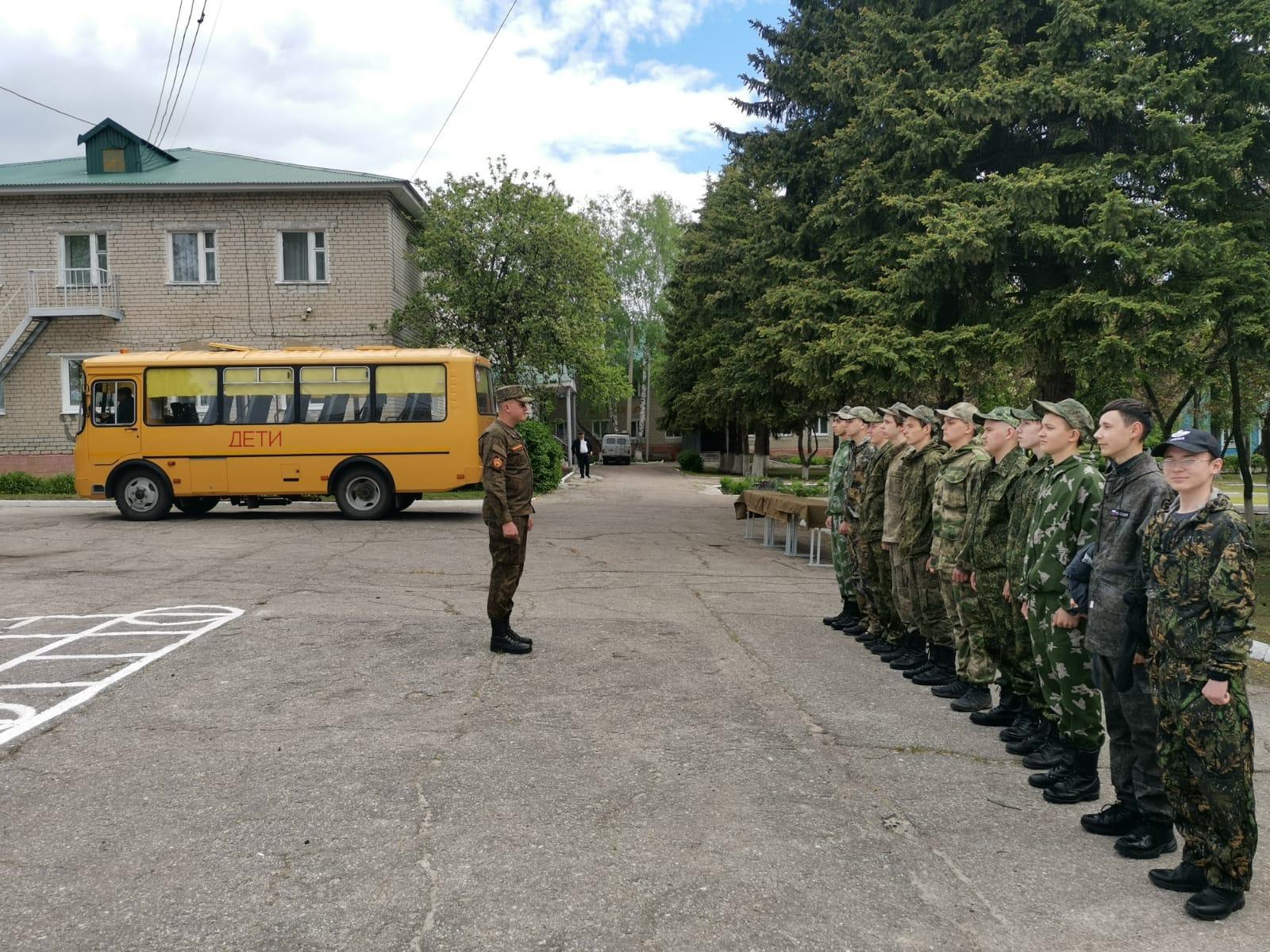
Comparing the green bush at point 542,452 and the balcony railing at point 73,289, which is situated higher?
the balcony railing at point 73,289

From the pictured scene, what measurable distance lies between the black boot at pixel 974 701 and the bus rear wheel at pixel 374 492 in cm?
1263

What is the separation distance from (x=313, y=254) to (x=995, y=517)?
78.4 feet

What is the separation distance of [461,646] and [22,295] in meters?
24.7

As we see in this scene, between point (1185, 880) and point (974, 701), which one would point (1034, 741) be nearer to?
point (974, 701)

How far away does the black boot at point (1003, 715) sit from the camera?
555 centimetres

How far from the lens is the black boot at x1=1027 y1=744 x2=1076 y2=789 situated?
450 cm

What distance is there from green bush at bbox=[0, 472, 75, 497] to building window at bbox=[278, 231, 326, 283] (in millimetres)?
7547

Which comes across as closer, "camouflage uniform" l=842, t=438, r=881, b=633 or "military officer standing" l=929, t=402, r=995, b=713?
"military officer standing" l=929, t=402, r=995, b=713

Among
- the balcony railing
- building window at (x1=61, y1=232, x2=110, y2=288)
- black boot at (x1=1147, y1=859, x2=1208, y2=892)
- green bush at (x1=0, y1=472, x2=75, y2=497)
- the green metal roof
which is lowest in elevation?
black boot at (x1=1147, y1=859, x2=1208, y2=892)

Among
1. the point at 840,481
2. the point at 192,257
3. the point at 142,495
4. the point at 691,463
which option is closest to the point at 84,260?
the point at 192,257

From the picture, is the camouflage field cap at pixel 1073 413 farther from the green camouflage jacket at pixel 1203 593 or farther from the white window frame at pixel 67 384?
the white window frame at pixel 67 384

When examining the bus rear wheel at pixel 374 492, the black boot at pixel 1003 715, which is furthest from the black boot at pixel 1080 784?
the bus rear wheel at pixel 374 492

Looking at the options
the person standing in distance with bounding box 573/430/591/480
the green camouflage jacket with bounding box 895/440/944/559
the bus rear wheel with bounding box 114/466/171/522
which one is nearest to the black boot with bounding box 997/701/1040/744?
the green camouflage jacket with bounding box 895/440/944/559

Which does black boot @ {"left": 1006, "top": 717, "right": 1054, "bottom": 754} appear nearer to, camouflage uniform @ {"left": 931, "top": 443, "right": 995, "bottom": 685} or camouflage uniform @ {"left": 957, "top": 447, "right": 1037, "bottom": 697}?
camouflage uniform @ {"left": 957, "top": 447, "right": 1037, "bottom": 697}
